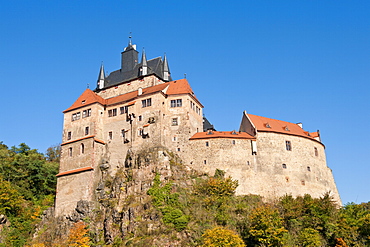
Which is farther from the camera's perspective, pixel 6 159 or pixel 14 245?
pixel 6 159

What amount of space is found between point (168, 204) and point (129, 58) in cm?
2765

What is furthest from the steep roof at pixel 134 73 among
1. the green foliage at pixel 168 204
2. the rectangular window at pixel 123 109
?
the green foliage at pixel 168 204

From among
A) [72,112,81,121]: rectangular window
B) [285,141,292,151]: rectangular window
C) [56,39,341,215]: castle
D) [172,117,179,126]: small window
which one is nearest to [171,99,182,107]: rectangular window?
[56,39,341,215]: castle

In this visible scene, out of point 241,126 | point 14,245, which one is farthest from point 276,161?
point 14,245

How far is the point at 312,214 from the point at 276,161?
34.0 ft

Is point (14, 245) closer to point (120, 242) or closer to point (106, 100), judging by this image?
point (120, 242)

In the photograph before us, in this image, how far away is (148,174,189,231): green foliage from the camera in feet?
168

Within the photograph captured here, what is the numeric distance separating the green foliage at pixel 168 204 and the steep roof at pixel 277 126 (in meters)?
16.1

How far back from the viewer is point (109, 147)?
63.2 meters

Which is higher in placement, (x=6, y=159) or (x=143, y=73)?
(x=143, y=73)

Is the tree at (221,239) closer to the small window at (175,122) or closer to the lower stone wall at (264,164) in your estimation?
the lower stone wall at (264,164)

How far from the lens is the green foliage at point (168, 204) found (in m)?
51.1

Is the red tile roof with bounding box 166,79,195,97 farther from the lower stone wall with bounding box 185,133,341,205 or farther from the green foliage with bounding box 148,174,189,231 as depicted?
the green foliage with bounding box 148,174,189,231

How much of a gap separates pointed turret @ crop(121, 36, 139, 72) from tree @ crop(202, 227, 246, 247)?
33.3 meters
